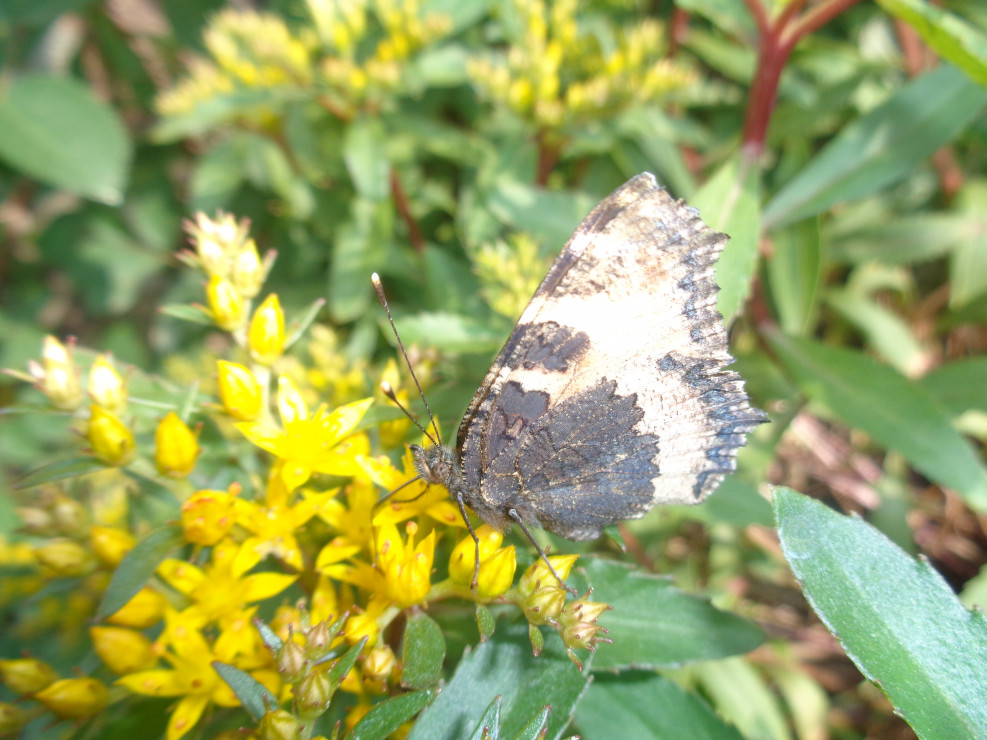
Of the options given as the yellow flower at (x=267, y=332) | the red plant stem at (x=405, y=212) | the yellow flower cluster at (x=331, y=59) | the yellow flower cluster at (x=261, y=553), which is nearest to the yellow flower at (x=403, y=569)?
the yellow flower cluster at (x=261, y=553)

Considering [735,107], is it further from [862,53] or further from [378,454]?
[378,454]

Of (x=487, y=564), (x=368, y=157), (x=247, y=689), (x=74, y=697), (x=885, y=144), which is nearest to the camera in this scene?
(x=247, y=689)

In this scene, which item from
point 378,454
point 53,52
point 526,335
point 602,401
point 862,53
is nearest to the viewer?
point 526,335

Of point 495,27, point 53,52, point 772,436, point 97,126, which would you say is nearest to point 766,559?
point 772,436

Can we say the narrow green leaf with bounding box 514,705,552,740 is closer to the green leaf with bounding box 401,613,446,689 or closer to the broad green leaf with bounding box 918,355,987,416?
the green leaf with bounding box 401,613,446,689

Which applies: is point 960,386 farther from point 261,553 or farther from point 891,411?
point 261,553

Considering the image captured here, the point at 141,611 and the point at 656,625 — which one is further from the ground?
the point at 141,611

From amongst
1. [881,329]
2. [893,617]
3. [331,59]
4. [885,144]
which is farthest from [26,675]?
[881,329]
